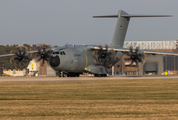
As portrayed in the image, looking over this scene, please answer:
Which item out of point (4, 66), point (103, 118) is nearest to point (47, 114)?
point (103, 118)

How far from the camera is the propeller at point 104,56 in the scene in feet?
140

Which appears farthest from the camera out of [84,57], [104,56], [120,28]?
[120,28]

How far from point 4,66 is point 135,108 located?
377 feet

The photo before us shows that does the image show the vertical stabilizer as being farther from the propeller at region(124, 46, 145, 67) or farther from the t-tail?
the propeller at region(124, 46, 145, 67)

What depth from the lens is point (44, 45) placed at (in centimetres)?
4391

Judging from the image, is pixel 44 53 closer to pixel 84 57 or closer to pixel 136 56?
pixel 84 57

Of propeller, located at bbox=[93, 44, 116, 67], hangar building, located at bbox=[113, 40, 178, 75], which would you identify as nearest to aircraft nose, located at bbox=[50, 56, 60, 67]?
propeller, located at bbox=[93, 44, 116, 67]

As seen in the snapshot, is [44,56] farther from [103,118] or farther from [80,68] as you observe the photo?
[103,118]

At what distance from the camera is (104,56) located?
42.6 meters

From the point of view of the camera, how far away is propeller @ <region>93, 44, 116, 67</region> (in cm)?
4270

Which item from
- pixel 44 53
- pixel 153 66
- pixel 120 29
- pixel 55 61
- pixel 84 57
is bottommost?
pixel 153 66

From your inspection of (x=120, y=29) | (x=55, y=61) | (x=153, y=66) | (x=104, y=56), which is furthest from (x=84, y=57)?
(x=153, y=66)

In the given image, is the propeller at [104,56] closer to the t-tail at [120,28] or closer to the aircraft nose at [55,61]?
the t-tail at [120,28]

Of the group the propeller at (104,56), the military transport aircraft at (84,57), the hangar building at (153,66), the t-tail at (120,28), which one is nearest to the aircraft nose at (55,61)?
the military transport aircraft at (84,57)
